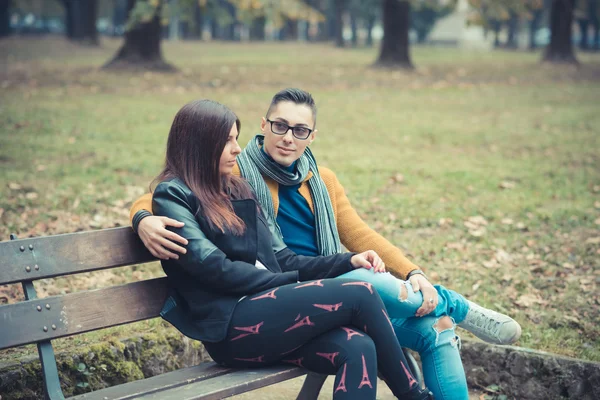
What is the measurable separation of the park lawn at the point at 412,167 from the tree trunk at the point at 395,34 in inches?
129

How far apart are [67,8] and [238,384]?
139 feet

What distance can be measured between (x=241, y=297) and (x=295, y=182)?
0.71m

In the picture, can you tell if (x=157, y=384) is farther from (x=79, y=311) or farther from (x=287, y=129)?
(x=287, y=129)

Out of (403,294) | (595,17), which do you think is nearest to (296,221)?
(403,294)

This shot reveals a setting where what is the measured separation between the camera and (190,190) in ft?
10.2

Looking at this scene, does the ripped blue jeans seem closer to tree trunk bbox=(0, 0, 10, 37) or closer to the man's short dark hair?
the man's short dark hair

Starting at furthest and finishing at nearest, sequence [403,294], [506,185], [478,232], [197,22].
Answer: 1. [197,22]
2. [506,185]
3. [478,232]
4. [403,294]

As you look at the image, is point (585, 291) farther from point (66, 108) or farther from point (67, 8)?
point (67, 8)

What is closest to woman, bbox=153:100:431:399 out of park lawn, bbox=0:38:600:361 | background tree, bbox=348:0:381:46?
park lawn, bbox=0:38:600:361

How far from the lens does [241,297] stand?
3.06 meters

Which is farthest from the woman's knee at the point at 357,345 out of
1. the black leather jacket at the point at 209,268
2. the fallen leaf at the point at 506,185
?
the fallen leaf at the point at 506,185

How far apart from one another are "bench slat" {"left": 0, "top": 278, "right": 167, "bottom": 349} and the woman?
0.43 ft

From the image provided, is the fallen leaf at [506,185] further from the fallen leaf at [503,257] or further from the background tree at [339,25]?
the background tree at [339,25]

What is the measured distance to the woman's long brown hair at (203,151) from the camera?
10.3 ft
